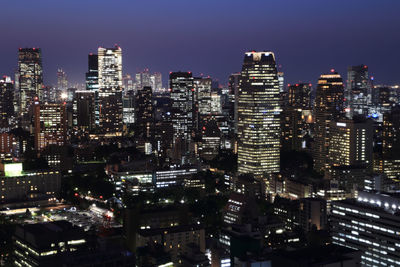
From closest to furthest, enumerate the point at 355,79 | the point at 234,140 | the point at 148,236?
the point at 148,236
the point at 234,140
the point at 355,79

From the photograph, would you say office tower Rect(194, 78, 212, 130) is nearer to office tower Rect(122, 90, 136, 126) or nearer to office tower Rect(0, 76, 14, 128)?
office tower Rect(122, 90, 136, 126)

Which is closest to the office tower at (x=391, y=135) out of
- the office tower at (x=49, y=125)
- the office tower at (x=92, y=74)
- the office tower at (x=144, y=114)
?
the office tower at (x=144, y=114)

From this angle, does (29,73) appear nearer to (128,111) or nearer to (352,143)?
(128,111)

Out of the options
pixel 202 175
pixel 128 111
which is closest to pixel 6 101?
pixel 128 111

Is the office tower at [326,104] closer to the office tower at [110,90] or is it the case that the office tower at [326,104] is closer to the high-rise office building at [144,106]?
the high-rise office building at [144,106]

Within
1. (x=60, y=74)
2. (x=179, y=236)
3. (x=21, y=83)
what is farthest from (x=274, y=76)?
(x=60, y=74)

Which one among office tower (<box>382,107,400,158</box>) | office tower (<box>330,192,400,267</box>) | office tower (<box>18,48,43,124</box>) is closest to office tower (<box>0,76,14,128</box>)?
office tower (<box>18,48,43,124</box>)

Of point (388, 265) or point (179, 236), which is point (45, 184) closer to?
point (179, 236)
